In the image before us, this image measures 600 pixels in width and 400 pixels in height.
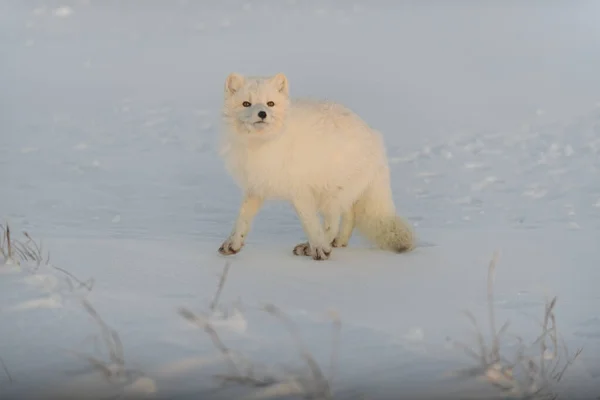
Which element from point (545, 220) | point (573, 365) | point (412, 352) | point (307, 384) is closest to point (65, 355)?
Answer: point (307, 384)

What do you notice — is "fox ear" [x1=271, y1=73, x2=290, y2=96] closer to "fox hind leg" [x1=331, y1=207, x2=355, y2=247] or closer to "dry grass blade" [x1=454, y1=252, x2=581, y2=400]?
"fox hind leg" [x1=331, y1=207, x2=355, y2=247]

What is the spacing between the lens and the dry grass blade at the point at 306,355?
1.64 meters

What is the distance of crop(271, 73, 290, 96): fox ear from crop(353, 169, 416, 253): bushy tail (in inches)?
24.9

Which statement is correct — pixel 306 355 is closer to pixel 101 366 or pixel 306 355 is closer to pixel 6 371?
pixel 101 366

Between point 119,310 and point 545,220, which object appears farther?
point 545,220

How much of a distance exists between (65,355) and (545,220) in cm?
296

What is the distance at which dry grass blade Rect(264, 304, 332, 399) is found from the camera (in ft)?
5.37

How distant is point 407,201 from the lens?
4754 millimetres

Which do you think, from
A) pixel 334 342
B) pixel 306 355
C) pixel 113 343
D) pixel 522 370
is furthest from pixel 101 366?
pixel 522 370

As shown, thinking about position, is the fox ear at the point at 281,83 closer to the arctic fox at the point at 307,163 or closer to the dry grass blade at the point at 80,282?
the arctic fox at the point at 307,163

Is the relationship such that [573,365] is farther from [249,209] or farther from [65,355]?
[249,209]

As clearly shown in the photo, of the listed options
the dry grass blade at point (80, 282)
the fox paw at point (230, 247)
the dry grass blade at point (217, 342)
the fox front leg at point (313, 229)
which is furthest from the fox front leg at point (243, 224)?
the dry grass blade at point (217, 342)

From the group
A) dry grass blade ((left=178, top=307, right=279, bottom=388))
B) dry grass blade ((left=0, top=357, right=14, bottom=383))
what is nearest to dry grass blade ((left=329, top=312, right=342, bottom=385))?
dry grass blade ((left=178, top=307, right=279, bottom=388))

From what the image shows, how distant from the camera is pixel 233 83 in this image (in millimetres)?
3012
